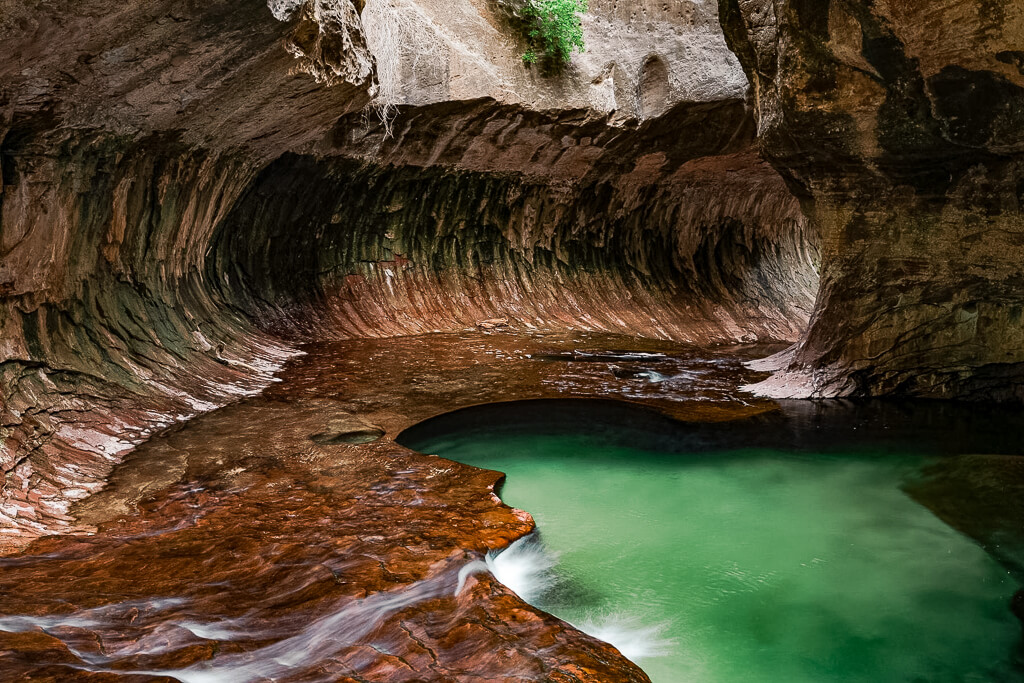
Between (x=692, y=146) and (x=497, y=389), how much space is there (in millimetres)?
5616

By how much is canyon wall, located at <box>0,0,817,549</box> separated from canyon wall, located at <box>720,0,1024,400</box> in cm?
303

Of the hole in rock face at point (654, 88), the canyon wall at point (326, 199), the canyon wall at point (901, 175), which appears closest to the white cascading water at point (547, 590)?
the canyon wall at point (326, 199)

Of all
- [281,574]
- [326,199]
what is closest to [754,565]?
[281,574]

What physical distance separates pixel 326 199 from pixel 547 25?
11.2 feet

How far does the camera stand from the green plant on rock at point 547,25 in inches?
395

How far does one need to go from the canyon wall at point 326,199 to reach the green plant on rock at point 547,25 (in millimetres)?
276

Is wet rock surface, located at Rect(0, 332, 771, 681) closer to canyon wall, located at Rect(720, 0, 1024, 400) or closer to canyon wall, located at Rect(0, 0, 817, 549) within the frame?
canyon wall, located at Rect(0, 0, 817, 549)

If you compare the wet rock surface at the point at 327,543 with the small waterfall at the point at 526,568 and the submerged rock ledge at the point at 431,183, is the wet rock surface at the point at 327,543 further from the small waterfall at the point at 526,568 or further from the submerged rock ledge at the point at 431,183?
the submerged rock ledge at the point at 431,183

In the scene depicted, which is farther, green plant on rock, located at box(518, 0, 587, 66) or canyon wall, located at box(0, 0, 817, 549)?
green plant on rock, located at box(518, 0, 587, 66)

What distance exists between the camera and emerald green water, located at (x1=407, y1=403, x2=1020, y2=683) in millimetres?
3561

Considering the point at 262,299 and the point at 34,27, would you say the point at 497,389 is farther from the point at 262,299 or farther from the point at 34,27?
the point at 34,27

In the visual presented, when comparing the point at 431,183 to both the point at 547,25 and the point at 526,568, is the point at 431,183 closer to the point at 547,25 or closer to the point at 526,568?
the point at 547,25

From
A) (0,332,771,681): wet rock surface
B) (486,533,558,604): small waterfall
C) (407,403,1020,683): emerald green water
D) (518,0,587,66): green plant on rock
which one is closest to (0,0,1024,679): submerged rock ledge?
(518,0,587,66): green plant on rock

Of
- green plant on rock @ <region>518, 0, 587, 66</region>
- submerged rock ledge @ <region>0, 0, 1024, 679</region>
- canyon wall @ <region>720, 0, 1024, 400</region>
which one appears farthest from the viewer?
green plant on rock @ <region>518, 0, 587, 66</region>
